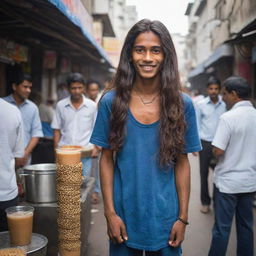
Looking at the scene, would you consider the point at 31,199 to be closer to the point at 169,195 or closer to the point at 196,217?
the point at 169,195

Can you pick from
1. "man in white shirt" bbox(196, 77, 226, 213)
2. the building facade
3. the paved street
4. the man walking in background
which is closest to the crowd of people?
the paved street

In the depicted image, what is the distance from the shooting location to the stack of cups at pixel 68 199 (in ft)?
10.3

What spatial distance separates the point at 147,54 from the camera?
229 centimetres

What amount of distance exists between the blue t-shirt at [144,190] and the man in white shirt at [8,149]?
122 centimetres

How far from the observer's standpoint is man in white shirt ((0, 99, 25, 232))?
3.16 meters

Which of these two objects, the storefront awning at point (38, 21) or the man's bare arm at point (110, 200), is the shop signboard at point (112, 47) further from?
the man's bare arm at point (110, 200)

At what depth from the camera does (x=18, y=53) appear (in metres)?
6.93

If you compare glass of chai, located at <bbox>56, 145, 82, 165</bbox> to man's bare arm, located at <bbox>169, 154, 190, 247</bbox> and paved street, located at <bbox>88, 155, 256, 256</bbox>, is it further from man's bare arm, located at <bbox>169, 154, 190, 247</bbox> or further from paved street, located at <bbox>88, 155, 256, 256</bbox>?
paved street, located at <bbox>88, 155, 256, 256</bbox>

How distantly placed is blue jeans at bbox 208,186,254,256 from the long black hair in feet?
5.79

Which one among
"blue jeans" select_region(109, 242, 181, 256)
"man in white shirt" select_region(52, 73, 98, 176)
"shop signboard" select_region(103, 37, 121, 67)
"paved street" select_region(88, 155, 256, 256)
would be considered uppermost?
"shop signboard" select_region(103, 37, 121, 67)

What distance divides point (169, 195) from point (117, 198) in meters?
0.33

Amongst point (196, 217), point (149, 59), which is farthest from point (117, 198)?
point (196, 217)

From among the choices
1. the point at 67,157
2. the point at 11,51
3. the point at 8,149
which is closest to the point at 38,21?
the point at 11,51

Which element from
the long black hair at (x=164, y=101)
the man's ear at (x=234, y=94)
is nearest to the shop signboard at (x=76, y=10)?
the man's ear at (x=234, y=94)
